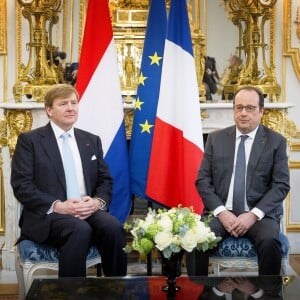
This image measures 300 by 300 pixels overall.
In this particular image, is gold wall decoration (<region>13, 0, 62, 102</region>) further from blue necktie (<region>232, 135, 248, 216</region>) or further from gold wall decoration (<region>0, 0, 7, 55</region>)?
blue necktie (<region>232, 135, 248, 216</region>)

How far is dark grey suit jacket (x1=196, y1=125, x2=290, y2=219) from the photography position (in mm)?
4402

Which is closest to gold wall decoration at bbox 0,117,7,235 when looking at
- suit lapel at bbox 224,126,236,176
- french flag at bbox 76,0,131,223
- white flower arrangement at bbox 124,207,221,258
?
french flag at bbox 76,0,131,223

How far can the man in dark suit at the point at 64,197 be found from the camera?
4195 mm

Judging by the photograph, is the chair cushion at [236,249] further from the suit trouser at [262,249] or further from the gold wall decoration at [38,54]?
the gold wall decoration at [38,54]

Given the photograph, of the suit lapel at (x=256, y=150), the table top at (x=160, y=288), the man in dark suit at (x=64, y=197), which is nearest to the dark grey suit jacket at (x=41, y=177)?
the man in dark suit at (x=64, y=197)

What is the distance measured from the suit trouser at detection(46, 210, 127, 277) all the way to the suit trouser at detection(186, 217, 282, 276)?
0.41 m

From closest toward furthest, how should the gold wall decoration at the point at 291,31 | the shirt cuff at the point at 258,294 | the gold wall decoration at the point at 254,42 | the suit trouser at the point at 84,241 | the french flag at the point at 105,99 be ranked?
the shirt cuff at the point at 258,294 < the suit trouser at the point at 84,241 < the french flag at the point at 105,99 < the gold wall decoration at the point at 254,42 < the gold wall decoration at the point at 291,31

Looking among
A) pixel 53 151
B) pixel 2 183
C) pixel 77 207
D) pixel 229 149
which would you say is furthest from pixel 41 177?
pixel 2 183

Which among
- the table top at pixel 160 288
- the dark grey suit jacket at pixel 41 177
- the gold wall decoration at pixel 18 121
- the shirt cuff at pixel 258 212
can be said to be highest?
the gold wall decoration at pixel 18 121

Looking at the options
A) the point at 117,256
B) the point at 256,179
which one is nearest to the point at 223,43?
the point at 256,179

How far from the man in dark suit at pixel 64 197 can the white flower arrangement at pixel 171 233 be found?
33.8 inches

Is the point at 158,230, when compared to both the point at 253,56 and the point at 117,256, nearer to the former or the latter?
the point at 117,256

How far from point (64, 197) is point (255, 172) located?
1.11 meters

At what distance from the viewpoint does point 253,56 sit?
5727 mm
